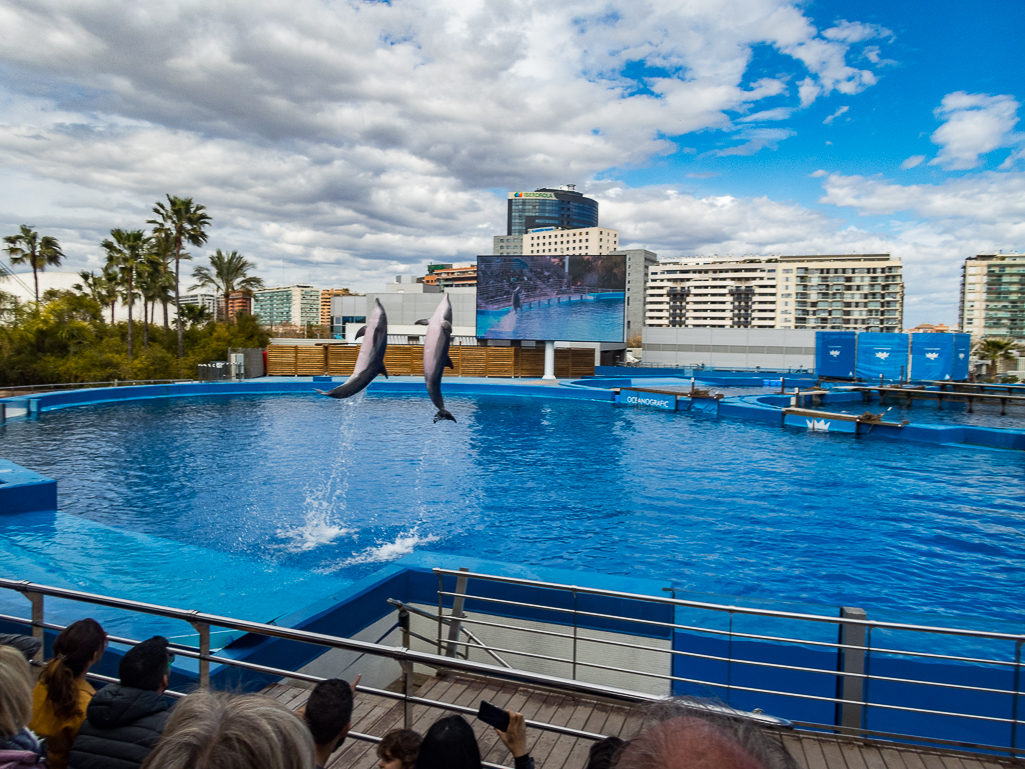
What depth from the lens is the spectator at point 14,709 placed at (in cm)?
220

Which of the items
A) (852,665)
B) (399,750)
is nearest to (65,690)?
(399,750)

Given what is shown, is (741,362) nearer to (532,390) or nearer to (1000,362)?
(1000,362)

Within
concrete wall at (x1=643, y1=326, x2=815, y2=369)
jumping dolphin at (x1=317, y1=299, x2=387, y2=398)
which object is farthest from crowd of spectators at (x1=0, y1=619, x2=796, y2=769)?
concrete wall at (x1=643, y1=326, x2=815, y2=369)

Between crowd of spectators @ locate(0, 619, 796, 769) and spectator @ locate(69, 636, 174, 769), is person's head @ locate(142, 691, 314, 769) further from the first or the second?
spectator @ locate(69, 636, 174, 769)

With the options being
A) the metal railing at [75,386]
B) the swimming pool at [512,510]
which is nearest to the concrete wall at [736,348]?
the swimming pool at [512,510]

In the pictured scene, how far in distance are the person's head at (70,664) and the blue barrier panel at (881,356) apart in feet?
141

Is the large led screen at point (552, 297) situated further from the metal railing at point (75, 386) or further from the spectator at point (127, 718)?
the spectator at point (127, 718)

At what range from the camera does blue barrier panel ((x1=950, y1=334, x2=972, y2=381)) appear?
3859 cm

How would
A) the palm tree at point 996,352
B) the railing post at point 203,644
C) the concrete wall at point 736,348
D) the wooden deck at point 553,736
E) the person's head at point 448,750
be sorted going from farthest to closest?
the concrete wall at point 736,348 < the palm tree at point 996,352 < the wooden deck at point 553,736 < the railing post at point 203,644 < the person's head at point 448,750

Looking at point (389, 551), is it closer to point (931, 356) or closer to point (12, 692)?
point (12, 692)

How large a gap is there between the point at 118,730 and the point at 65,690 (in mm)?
546

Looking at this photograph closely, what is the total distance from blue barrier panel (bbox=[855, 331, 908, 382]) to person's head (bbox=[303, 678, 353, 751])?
42.9 meters

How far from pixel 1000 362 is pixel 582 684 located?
6176cm

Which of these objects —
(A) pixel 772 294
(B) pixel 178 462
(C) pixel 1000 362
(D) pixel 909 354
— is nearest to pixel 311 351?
(B) pixel 178 462
